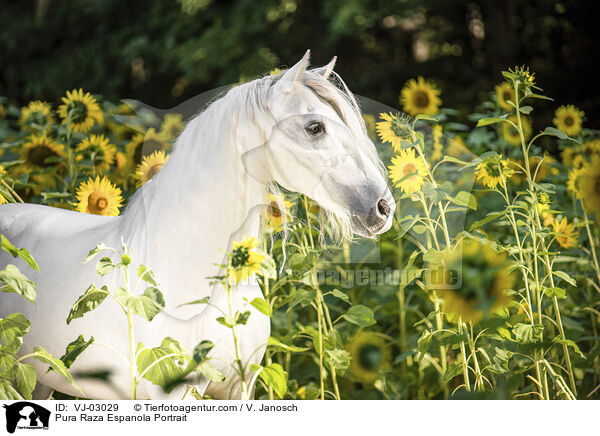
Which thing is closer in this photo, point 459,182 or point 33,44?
point 459,182

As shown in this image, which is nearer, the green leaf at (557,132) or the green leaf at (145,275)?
the green leaf at (145,275)

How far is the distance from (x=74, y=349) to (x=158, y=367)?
0.16 m

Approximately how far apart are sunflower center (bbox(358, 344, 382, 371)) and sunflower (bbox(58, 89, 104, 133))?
3.68 feet

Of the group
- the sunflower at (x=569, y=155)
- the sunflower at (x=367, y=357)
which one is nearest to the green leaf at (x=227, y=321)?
the sunflower at (x=367, y=357)

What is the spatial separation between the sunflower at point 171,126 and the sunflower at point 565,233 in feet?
3.33

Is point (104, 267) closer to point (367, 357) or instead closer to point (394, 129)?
point (394, 129)

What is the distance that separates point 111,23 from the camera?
4.77 metres

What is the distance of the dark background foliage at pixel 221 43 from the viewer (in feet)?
13.8

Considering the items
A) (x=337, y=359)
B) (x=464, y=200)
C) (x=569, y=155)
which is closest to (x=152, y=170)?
(x=337, y=359)

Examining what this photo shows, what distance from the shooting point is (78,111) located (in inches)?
77.0

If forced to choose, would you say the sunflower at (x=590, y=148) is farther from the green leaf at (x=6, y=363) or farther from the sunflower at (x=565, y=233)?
the green leaf at (x=6, y=363)
